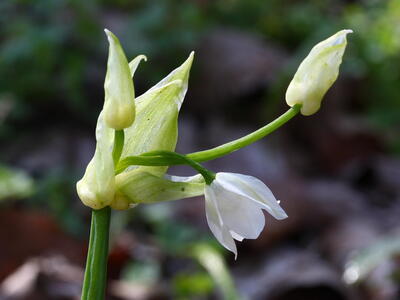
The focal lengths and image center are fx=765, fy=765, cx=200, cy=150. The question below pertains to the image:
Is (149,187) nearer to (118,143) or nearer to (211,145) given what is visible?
(118,143)

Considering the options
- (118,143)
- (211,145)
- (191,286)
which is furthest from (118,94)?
(211,145)

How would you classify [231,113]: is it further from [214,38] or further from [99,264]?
[99,264]

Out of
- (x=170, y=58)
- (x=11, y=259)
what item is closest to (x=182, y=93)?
(x=11, y=259)

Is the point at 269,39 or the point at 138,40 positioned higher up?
the point at 138,40

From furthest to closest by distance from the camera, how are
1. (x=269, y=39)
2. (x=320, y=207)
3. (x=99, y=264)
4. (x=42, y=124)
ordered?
(x=269, y=39) → (x=42, y=124) → (x=320, y=207) → (x=99, y=264)

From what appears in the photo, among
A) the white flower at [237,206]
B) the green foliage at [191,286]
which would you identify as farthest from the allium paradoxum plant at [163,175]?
the green foliage at [191,286]

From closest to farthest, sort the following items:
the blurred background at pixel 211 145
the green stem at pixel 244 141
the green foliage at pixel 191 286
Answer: the green stem at pixel 244 141 → the green foliage at pixel 191 286 → the blurred background at pixel 211 145

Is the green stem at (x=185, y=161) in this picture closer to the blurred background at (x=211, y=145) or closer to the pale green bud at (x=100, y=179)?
the pale green bud at (x=100, y=179)
